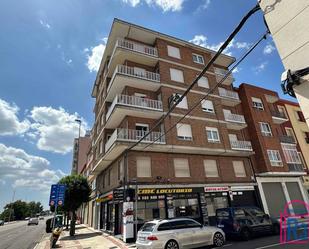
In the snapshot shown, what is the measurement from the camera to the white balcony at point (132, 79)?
16797 mm

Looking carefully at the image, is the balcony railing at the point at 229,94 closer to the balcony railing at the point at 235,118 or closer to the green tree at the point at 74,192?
the balcony railing at the point at 235,118

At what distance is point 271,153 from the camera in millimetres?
20500

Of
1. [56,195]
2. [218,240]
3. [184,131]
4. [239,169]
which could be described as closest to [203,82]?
[184,131]

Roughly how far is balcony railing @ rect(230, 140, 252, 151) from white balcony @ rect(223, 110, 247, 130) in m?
1.80

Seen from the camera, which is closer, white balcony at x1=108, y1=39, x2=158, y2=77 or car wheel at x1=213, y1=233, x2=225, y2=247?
car wheel at x1=213, y1=233, x2=225, y2=247

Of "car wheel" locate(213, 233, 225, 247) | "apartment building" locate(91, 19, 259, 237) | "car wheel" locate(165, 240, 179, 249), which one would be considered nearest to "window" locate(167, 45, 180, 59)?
"apartment building" locate(91, 19, 259, 237)

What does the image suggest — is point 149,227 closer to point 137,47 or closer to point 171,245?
point 171,245

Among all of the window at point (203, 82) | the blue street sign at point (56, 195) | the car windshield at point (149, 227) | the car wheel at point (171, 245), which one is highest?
→ the window at point (203, 82)

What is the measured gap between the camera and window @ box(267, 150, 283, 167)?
66.2ft

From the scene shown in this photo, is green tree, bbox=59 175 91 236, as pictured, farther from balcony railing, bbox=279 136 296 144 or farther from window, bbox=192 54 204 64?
balcony railing, bbox=279 136 296 144

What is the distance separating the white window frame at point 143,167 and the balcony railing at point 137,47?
9.65 metres

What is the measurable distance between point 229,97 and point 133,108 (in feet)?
37.4

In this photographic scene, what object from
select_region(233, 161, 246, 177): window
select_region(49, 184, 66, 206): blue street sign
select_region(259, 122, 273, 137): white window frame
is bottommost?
select_region(49, 184, 66, 206): blue street sign

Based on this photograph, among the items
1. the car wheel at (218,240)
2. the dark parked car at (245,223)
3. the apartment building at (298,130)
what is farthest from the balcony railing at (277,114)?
the car wheel at (218,240)
